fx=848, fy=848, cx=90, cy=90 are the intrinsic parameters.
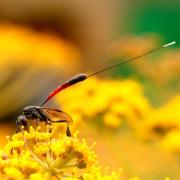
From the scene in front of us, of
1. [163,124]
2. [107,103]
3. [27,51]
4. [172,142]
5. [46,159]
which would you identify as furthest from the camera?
[27,51]

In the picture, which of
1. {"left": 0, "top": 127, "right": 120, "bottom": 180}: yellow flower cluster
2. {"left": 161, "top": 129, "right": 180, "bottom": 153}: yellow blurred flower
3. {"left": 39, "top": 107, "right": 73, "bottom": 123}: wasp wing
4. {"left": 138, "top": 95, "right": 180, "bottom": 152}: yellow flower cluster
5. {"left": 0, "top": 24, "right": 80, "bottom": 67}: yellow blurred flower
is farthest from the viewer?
{"left": 0, "top": 24, "right": 80, "bottom": 67}: yellow blurred flower

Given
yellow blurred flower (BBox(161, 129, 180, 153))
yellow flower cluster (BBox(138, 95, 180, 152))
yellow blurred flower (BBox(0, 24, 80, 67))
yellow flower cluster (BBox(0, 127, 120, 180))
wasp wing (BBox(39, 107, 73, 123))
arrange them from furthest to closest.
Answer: yellow blurred flower (BBox(0, 24, 80, 67)) → yellow flower cluster (BBox(138, 95, 180, 152)) → yellow blurred flower (BBox(161, 129, 180, 153)) → wasp wing (BBox(39, 107, 73, 123)) → yellow flower cluster (BBox(0, 127, 120, 180))

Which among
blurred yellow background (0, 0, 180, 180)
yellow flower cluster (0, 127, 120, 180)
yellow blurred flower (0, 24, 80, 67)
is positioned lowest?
yellow blurred flower (0, 24, 80, 67)

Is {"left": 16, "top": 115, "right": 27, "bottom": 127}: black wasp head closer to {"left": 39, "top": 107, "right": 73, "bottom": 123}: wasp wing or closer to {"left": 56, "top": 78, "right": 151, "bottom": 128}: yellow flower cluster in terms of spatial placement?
{"left": 39, "top": 107, "right": 73, "bottom": 123}: wasp wing

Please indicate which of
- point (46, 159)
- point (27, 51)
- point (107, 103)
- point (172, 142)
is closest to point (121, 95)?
point (107, 103)

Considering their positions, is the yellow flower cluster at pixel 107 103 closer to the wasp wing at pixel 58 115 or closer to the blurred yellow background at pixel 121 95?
the blurred yellow background at pixel 121 95

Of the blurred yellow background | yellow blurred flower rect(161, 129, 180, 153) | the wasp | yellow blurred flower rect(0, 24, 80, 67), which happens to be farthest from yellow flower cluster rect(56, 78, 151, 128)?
yellow blurred flower rect(0, 24, 80, 67)

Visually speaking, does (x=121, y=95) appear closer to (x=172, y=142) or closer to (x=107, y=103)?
(x=107, y=103)

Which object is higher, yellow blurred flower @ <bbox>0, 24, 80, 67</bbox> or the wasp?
the wasp
